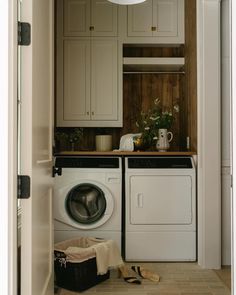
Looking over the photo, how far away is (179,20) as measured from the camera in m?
3.88

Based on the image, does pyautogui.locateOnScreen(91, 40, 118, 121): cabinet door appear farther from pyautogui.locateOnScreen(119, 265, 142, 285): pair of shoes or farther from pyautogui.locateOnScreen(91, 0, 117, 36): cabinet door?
pyautogui.locateOnScreen(119, 265, 142, 285): pair of shoes

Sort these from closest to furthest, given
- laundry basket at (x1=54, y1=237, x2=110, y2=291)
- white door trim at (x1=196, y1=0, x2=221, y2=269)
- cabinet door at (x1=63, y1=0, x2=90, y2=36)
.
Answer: laundry basket at (x1=54, y1=237, x2=110, y2=291)
white door trim at (x1=196, y1=0, x2=221, y2=269)
cabinet door at (x1=63, y1=0, x2=90, y2=36)

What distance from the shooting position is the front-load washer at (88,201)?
10.8 feet

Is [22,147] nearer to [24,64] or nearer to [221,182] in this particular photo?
[24,64]

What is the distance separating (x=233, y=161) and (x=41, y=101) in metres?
0.89

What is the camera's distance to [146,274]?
2865 mm

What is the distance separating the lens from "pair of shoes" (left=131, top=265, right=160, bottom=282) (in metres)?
2.81

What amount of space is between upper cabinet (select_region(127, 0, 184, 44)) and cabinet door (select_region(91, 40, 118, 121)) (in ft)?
0.94

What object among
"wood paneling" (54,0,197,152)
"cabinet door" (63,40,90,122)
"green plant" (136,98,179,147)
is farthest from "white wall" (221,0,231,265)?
"cabinet door" (63,40,90,122)

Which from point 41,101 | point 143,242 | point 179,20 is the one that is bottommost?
point 143,242

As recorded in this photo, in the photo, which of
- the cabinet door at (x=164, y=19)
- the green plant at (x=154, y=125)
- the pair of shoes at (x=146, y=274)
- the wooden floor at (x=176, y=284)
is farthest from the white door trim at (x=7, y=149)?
the cabinet door at (x=164, y=19)

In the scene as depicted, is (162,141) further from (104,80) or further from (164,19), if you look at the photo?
(164,19)

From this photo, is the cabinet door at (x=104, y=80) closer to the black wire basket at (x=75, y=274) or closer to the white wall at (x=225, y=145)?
the white wall at (x=225, y=145)
